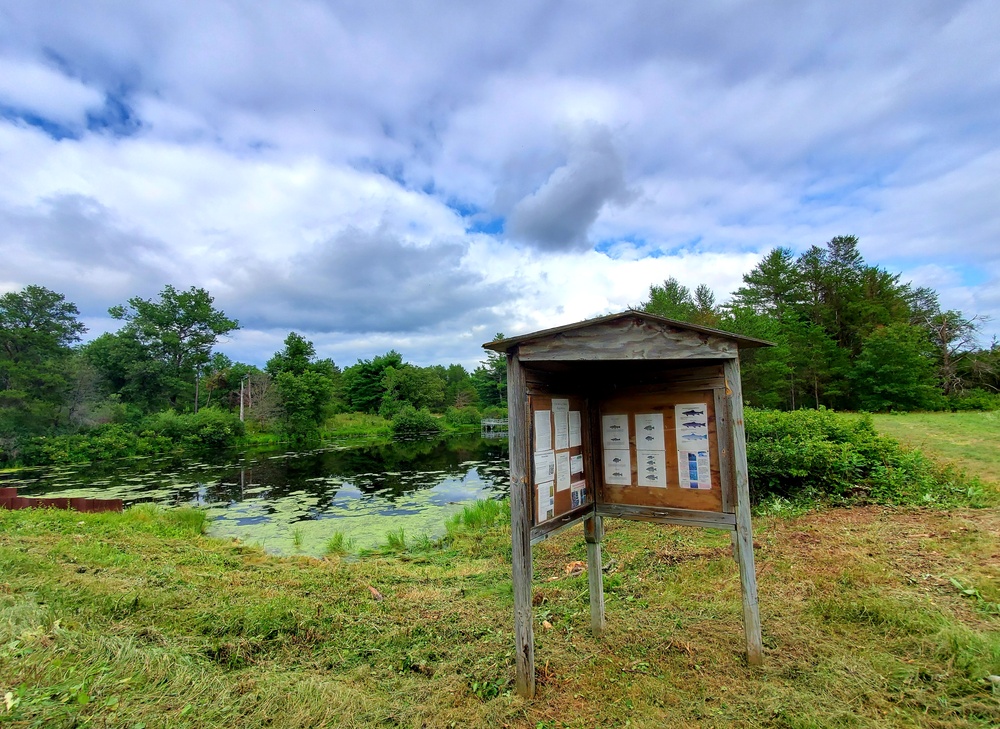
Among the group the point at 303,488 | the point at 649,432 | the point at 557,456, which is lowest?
the point at 303,488

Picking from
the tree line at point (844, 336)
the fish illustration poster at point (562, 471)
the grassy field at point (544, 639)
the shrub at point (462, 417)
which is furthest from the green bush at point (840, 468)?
the shrub at point (462, 417)

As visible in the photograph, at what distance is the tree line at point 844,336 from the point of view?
70.9ft

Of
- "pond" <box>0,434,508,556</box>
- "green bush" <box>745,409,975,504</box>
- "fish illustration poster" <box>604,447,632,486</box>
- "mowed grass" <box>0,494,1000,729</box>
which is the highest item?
"fish illustration poster" <box>604,447,632,486</box>

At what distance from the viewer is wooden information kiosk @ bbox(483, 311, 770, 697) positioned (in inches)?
106

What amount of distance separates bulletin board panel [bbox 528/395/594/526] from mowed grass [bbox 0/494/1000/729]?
38.0 inches

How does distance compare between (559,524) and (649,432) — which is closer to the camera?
(559,524)

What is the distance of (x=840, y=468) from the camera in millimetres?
6051

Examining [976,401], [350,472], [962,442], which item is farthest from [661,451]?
[976,401]

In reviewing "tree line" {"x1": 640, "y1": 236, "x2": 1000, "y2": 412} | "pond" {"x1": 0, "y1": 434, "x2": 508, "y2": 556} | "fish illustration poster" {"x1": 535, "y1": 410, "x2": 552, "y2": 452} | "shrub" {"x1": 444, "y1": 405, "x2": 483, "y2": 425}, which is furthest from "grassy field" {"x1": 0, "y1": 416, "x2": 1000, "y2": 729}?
"shrub" {"x1": 444, "y1": 405, "x2": 483, "y2": 425}

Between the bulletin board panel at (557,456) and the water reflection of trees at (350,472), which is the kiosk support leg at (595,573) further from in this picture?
the water reflection of trees at (350,472)

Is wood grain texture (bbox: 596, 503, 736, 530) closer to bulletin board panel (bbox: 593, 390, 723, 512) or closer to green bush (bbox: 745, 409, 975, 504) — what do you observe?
bulletin board panel (bbox: 593, 390, 723, 512)

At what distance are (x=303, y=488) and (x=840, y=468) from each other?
1282 centimetres

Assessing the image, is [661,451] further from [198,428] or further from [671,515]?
[198,428]

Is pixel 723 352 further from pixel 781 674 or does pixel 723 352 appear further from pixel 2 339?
pixel 2 339
